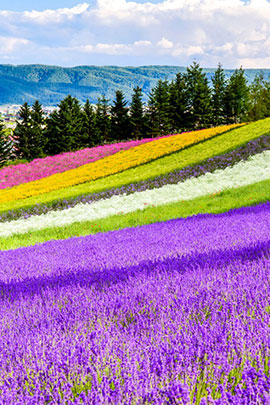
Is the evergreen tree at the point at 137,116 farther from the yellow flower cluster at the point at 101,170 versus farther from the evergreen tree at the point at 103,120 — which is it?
the yellow flower cluster at the point at 101,170

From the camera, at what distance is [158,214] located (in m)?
14.9

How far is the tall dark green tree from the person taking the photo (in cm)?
6159

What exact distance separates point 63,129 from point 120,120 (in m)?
13.4

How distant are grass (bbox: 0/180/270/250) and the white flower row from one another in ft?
6.65

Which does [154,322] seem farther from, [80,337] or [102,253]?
[102,253]

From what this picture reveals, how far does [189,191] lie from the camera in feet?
66.6

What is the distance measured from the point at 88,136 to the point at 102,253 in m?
63.0

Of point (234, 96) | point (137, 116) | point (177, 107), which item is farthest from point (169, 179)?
point (234, 96)

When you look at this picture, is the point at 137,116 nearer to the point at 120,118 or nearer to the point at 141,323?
the point at 120,118

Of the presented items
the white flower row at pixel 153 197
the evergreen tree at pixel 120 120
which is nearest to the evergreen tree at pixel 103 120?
the evergreen tree at pixel 120 120

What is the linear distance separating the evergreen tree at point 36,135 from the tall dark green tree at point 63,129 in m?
1.41

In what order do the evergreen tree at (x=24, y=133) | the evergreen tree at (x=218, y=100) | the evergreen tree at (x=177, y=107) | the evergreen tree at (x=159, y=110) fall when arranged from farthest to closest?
the evergreen tree at (x=218, y=100)
the evergreen tree at (x=177, y=107)
the evergreen tree at (x=159, y=110)
the evergreen tree at (x=24, y=133)

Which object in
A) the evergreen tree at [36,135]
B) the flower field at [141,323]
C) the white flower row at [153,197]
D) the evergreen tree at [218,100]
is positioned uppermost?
the evergreen tree at [218,100]

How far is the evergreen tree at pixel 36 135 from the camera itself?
61781 mm
